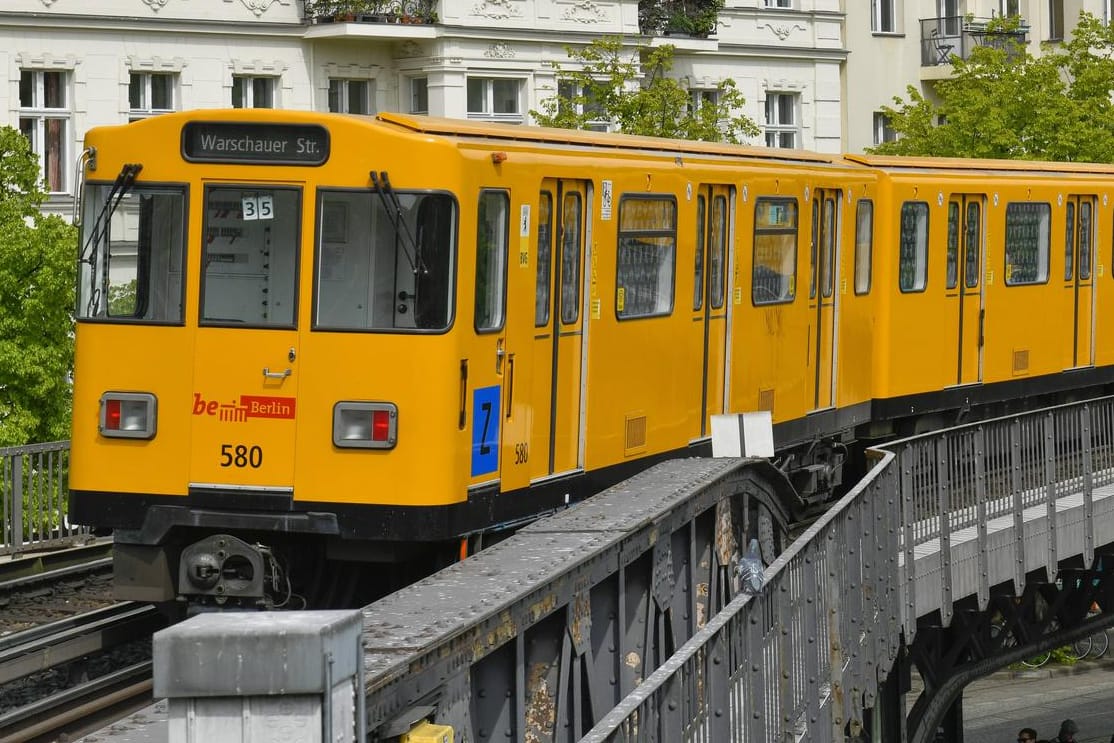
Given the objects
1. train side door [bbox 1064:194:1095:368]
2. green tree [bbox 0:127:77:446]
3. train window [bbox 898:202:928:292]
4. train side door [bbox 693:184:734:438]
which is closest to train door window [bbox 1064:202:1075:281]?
train side door [bbox 1064:194:1095:368]

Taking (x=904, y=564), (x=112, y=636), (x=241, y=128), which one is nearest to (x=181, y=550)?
(x=112, y=636)

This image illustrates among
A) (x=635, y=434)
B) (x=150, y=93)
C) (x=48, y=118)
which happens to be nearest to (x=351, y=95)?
(x=150, y=93)

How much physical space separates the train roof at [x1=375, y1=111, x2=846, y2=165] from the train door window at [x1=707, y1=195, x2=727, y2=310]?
0.38 meters

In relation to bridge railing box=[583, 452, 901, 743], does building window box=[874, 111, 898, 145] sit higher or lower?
higher

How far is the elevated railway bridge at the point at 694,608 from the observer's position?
6059 mm

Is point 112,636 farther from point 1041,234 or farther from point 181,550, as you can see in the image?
point 1041,234

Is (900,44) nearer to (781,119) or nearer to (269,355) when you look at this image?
(781,119)

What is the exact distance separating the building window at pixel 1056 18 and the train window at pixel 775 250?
116 ft

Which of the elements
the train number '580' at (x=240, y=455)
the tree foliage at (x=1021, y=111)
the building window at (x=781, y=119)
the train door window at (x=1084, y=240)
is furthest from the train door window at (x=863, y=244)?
the building window at (x=781, y=119)

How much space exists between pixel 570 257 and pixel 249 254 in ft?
7.10

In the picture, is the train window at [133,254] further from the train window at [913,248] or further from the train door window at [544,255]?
the train window at [913,248]

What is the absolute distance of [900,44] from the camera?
46344 millimetres

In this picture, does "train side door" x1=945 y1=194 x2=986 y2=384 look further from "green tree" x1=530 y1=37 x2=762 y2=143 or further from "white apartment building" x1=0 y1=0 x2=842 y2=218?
"white apartment building" x1=0 y1=0 x2=842 y2=218

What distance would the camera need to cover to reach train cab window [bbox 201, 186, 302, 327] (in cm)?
1146
